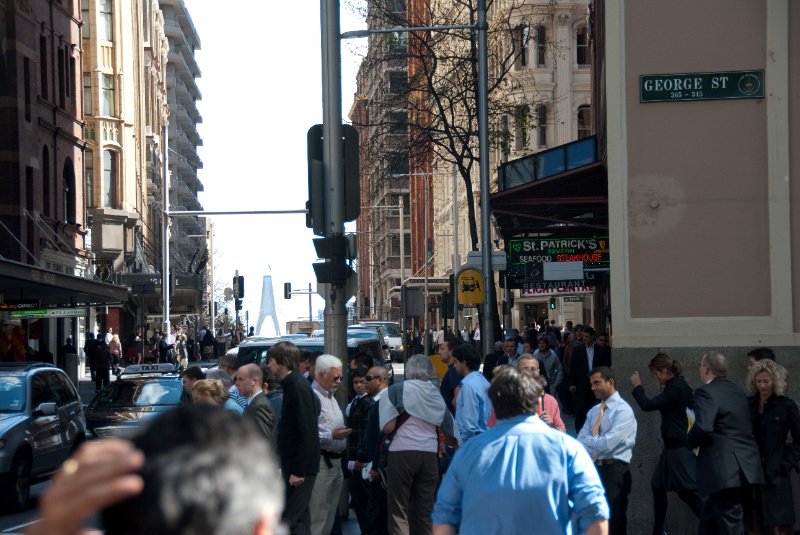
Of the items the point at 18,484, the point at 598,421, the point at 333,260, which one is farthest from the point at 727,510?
the point at 18,484

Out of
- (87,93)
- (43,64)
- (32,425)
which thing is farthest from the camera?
(87,93)

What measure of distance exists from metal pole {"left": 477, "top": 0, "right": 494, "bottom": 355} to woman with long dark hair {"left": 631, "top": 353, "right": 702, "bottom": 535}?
38.6 ft

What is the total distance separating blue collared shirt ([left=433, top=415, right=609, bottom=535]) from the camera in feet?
18.4

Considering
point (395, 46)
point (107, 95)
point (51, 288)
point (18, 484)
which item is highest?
point (107, 95)

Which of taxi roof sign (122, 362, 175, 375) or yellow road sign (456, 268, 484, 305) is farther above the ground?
yellow road sign (456, 268, 484, 305)

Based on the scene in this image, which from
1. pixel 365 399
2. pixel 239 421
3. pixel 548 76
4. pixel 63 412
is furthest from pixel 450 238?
pixel 239 421

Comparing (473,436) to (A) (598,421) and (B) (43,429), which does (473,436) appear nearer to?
(A) (598,421)

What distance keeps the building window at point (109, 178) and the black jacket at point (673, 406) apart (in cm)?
5084

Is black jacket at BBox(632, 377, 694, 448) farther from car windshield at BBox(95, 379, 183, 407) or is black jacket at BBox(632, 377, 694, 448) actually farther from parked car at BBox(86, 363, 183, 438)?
car windshield at BBox(95, 379, 183, 407)

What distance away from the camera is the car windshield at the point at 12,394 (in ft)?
55.1

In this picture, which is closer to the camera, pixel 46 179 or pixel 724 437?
pixel 724 437

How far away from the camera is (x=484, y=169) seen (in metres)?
24.3

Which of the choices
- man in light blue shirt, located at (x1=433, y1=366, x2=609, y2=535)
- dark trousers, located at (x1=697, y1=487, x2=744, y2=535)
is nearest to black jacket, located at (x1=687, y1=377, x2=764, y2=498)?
dark trousers, located at (x1=697, y1=487, x2=744, y2=535)

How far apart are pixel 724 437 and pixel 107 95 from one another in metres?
53.4
